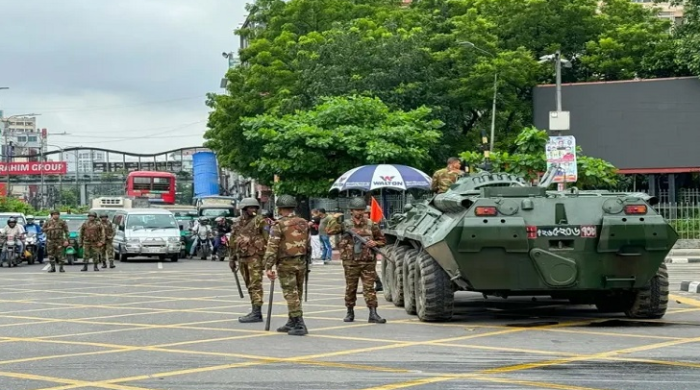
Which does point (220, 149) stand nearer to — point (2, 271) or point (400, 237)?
point (2, 271)

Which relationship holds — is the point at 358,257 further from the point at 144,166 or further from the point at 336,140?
the point at 144,166

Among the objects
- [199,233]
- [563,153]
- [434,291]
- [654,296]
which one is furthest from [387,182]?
[654,296]

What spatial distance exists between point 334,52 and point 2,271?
16.4 metres

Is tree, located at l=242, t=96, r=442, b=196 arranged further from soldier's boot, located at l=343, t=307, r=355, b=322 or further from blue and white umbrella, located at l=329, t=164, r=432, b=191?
soldier's boot, located at l=343, t=307, r=355, b=322

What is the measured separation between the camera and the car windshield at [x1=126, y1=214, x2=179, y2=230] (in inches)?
1501

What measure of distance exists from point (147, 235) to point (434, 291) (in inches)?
959

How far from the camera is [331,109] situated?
39156mm

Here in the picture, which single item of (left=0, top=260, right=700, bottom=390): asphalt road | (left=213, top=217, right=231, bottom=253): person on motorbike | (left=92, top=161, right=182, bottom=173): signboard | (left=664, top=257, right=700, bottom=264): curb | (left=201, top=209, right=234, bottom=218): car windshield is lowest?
(left=664, top=257, right=700, bottom=264): curb

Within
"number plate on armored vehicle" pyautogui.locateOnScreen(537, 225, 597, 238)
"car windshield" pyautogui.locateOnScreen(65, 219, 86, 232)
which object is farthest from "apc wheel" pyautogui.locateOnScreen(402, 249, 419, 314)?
"car windshield" pyautogui.locateOnScreen(65, 219, 86, 232)

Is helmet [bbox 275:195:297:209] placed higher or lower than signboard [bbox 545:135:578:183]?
lower

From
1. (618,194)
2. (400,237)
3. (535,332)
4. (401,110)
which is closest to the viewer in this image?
(535,332)

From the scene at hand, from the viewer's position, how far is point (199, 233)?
4109cm

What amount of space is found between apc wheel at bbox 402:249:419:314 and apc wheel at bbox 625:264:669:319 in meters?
2.83

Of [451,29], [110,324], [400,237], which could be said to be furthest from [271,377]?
[451,29]
